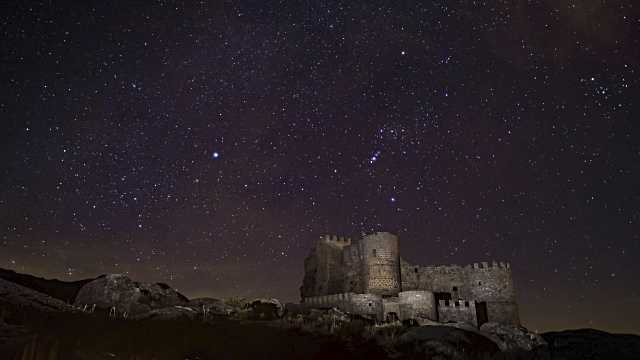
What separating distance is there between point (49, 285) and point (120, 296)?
28.3ft

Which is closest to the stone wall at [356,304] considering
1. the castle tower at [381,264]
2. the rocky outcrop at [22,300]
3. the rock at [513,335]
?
the castle tower at [381,264]

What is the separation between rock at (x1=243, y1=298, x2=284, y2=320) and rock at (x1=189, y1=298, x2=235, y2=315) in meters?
1.16

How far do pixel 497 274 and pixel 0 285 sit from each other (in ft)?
132

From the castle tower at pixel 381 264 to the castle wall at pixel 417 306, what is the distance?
171 inches

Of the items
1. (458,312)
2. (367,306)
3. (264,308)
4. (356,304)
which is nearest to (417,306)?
(458,312)

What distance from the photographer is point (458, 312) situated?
36.3 meters

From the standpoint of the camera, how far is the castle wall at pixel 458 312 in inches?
1414

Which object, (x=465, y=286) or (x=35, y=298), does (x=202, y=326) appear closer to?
(x=35, y=298)

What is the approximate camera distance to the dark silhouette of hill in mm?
21656

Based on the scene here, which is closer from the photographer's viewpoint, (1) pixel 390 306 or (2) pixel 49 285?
(2) pixel 49 285

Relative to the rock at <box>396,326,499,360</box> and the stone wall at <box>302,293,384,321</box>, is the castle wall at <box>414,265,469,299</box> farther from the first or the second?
the rock at <box>396,326,499,360</box>

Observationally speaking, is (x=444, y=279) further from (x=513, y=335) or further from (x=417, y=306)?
(x=513, y=335)

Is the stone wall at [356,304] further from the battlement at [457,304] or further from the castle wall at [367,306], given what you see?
the battlement at [457,304]

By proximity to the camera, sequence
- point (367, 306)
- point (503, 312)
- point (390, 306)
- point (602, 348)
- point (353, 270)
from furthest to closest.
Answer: point (353, 270) < point (503, 312) < point (390, 306) < point (367, 306) < point (602, 348)
